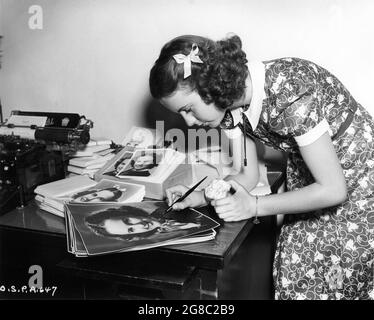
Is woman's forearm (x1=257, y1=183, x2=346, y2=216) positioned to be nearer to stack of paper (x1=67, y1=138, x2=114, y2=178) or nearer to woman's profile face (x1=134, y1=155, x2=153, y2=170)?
woman's profile face (x1=134, y1=155, x2=153, y2=170)

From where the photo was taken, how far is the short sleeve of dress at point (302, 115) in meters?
1.17

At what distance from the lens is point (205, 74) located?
1.20m

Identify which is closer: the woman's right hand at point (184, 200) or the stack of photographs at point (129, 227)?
the stack of photographs at point (129, 227)

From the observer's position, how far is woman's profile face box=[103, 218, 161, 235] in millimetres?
1177

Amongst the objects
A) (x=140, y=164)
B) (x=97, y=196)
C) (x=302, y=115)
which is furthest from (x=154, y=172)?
(x=302, y=115)

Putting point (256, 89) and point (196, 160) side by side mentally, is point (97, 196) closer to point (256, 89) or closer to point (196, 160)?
point (196, 160)

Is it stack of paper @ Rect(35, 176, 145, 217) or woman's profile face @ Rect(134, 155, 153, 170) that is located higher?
woman's profile face @ Rect(134, 155, 153, 170)

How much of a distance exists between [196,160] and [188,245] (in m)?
0.63

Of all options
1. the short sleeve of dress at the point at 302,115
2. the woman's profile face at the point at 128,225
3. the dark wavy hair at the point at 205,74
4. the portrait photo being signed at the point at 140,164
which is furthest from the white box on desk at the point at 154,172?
the short sleeve of dress at the point at 302,115

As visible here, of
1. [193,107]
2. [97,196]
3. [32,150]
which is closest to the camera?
[193,107]

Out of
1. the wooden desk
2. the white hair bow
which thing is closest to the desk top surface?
the wooden desk

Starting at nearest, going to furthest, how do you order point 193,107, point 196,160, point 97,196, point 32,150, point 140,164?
point 193,107 < point 97,196 < point 32,150 < point 140,164 < point 196,160

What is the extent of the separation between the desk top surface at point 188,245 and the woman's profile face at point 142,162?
35cm

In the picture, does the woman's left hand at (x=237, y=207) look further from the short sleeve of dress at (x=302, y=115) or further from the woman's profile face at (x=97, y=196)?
the woman's profile face at (x=97, y=196)
